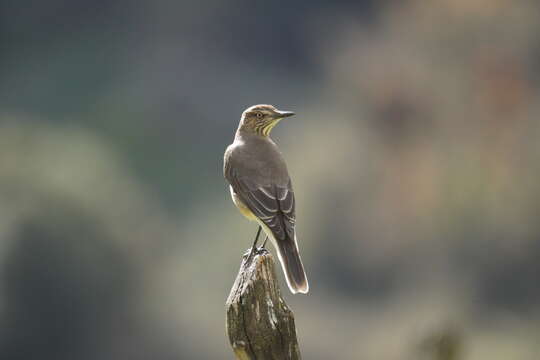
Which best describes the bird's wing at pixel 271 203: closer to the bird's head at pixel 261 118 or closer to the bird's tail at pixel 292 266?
the bird's tail at pixel 292 266

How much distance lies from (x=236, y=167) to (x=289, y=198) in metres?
0.72

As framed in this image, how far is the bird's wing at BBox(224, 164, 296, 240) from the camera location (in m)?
5.92

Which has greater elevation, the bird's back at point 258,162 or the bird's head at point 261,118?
the bird's head at point 261,118

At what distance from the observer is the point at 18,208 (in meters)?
13.2

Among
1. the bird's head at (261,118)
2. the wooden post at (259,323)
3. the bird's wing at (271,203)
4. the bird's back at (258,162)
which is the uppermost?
the bird's head at (261,118)

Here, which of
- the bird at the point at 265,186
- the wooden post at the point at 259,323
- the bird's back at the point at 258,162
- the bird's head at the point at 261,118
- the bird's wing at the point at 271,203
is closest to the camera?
the wooden post at the point at 259,323

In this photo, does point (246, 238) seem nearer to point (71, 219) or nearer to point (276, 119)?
point (71, 219)

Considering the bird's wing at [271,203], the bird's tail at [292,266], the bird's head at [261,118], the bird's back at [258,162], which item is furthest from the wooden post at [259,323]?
the bird's head at [261,118]

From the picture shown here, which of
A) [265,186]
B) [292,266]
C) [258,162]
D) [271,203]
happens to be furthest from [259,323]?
[258,162]

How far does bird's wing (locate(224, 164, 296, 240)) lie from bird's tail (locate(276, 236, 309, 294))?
71 millimetres

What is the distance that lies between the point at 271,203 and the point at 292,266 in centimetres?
83

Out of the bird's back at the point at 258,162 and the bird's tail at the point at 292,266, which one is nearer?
the bird's tail at the point at 292,266

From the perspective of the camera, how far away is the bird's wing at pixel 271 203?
5.92 metres

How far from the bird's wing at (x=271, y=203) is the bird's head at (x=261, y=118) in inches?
33.9
